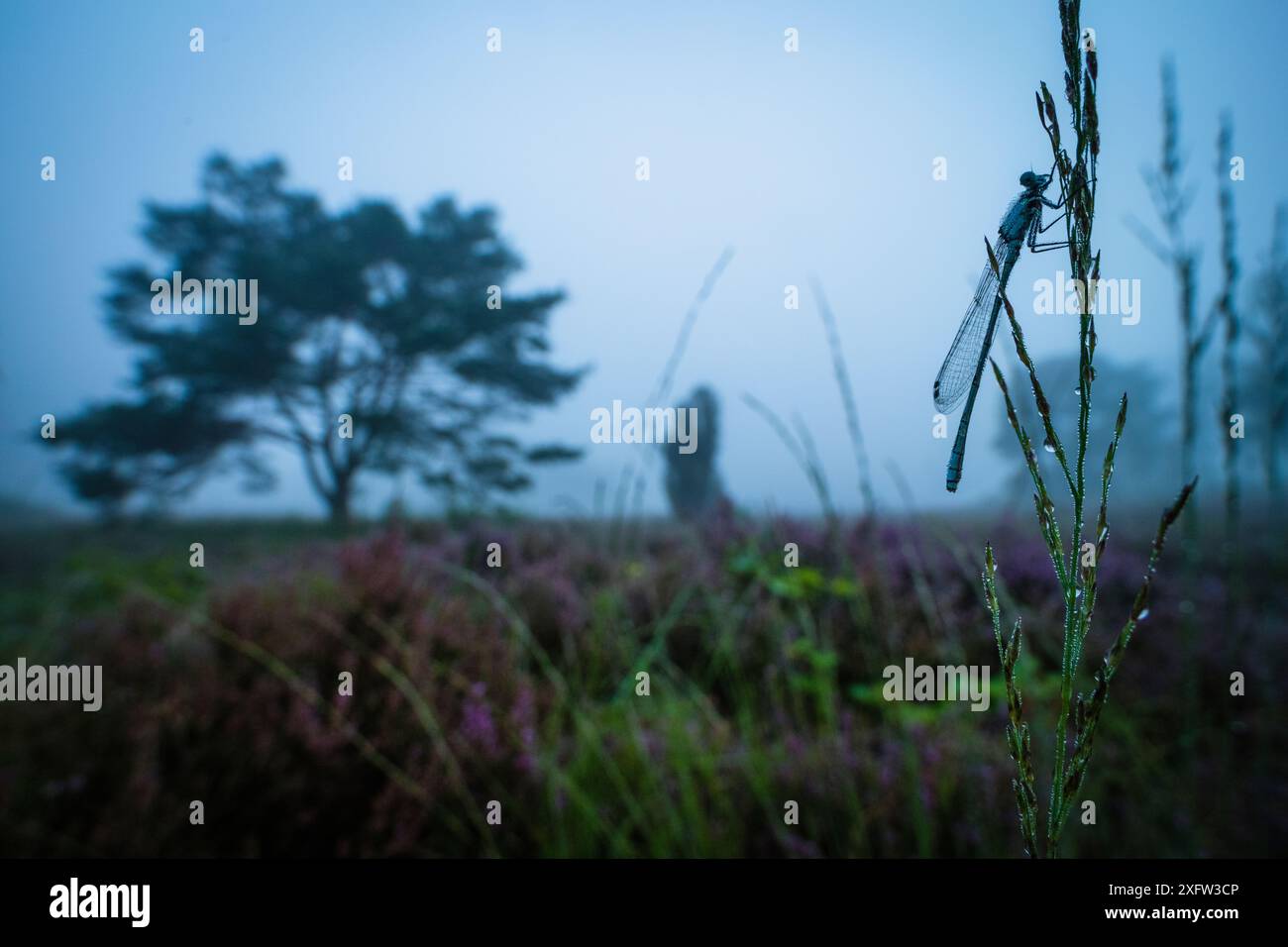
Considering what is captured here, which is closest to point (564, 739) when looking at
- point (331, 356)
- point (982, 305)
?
point (982, 305)

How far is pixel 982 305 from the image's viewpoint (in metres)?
0.50

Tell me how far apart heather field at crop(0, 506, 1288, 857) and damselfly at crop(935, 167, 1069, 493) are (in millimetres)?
682

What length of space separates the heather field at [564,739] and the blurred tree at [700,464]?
3.94 m

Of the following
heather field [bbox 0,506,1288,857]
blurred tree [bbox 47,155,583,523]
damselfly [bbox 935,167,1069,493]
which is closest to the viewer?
damselfly [bbox 935,167,1069,493]

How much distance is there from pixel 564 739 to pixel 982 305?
1903mm

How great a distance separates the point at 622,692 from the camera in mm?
2023

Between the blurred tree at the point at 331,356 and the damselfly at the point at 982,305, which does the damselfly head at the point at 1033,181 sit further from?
the blurred tree at the point at 331,356

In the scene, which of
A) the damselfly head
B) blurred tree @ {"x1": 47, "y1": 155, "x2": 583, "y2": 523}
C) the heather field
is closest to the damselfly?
Result: the damselfly head

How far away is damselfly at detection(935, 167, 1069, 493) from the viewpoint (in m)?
0.47

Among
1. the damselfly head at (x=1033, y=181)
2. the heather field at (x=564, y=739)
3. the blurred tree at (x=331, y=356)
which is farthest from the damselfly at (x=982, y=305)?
the blurred tree at (x=331, y=356)

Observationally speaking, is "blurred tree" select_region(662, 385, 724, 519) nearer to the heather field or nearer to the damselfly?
the heather field

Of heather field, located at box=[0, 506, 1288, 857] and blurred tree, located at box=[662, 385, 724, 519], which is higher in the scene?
blurred tree, located at box=[662, 385, 724, 519]
